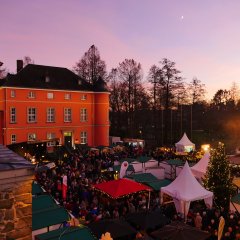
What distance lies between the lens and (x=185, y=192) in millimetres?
15133

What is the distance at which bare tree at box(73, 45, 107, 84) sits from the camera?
47.9 m

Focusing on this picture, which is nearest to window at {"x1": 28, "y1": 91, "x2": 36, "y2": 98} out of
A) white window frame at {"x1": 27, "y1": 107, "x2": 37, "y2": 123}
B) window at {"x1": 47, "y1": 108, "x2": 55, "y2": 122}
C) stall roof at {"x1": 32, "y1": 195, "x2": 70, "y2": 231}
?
white window frame at {"x1": 27, "y1": 107, "x2": 37, "y2": 123}

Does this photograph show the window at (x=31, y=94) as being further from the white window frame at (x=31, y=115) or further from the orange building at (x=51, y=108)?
the white window frame at (x=31, y=115)

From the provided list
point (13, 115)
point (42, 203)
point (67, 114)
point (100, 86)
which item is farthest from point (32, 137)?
point (42, 203)

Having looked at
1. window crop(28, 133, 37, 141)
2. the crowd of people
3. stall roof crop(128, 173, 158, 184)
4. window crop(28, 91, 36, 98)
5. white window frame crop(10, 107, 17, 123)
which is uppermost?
window crop(28, 91, 36, 98)

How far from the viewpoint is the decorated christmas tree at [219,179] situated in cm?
1641

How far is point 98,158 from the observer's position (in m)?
28.1

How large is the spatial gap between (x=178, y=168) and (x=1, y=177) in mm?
19836

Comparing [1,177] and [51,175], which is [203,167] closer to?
[51,175]

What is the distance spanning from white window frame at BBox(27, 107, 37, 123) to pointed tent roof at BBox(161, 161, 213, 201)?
23.6 metres

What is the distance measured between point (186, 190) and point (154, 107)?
108ft

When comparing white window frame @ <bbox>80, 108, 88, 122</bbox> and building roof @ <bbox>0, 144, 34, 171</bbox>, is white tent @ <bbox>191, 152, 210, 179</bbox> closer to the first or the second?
building roof @ <bbox>0, 144, 34, 171</bbox>

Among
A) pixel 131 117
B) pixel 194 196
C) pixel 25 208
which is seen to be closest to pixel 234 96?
pixel 131 117

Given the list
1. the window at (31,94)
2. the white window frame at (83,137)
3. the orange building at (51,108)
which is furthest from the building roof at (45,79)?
the white window frame at (83,137)
